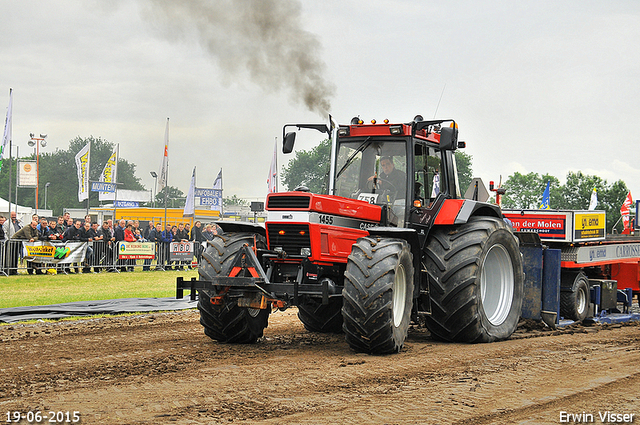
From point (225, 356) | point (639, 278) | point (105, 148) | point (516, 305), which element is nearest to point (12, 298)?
point (225, 356)

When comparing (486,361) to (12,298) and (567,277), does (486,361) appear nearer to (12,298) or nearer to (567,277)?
(567,277)

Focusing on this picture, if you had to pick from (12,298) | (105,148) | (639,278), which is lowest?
(12,298)

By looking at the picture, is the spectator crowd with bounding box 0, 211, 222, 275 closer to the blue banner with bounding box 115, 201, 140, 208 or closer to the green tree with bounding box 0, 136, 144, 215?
the blue banner with bounding box 115, 201, 140, 208

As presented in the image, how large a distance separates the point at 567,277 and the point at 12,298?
11.2 metres

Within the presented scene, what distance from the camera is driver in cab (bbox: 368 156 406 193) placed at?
875 cm

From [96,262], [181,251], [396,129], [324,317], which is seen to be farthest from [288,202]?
[181,251]

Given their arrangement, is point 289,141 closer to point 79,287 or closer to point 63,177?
point 79,287

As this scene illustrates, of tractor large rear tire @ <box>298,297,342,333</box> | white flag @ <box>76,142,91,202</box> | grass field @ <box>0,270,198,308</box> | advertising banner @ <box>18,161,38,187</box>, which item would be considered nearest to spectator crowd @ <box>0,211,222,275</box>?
grass field @ <box>0,270,198,308</box>

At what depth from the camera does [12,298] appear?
14.0 m

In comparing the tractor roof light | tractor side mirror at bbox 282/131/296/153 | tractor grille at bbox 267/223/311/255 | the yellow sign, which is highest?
the tractor roof light

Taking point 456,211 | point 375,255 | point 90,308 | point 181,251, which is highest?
point 456,211

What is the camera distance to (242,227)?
338 inches

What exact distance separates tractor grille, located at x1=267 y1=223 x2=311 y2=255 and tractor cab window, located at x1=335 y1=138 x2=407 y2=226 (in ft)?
4.00

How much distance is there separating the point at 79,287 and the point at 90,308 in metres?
4.89
